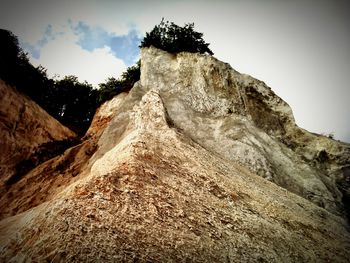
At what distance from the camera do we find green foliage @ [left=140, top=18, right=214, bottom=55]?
1916cm

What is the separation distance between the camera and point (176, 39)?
19391 millimetres

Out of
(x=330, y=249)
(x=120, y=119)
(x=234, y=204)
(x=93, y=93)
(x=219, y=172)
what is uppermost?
(x=93, y=93)

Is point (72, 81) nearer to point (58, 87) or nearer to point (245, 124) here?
point (58, 87)

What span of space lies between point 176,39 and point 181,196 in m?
15.8

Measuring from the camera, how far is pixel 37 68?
2070 cm

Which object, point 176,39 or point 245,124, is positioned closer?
point 245,124

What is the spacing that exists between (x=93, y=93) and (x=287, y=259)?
2280cm

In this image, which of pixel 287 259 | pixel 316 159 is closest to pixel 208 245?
pixel 287 259

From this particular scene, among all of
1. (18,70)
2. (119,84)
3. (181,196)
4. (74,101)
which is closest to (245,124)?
(181,196)

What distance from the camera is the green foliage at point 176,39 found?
19156mm

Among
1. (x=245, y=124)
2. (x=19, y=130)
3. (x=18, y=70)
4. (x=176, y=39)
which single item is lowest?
(x=19, y=130)

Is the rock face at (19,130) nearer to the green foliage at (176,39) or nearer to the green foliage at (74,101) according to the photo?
the green foliage at (74,101)

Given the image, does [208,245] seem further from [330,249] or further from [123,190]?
[330,249]

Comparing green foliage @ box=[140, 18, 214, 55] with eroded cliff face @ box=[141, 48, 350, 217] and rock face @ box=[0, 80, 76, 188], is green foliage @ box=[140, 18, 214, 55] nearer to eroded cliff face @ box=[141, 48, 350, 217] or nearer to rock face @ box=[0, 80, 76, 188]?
eroded cliff face @ box=[141, 48, 350, 217]
